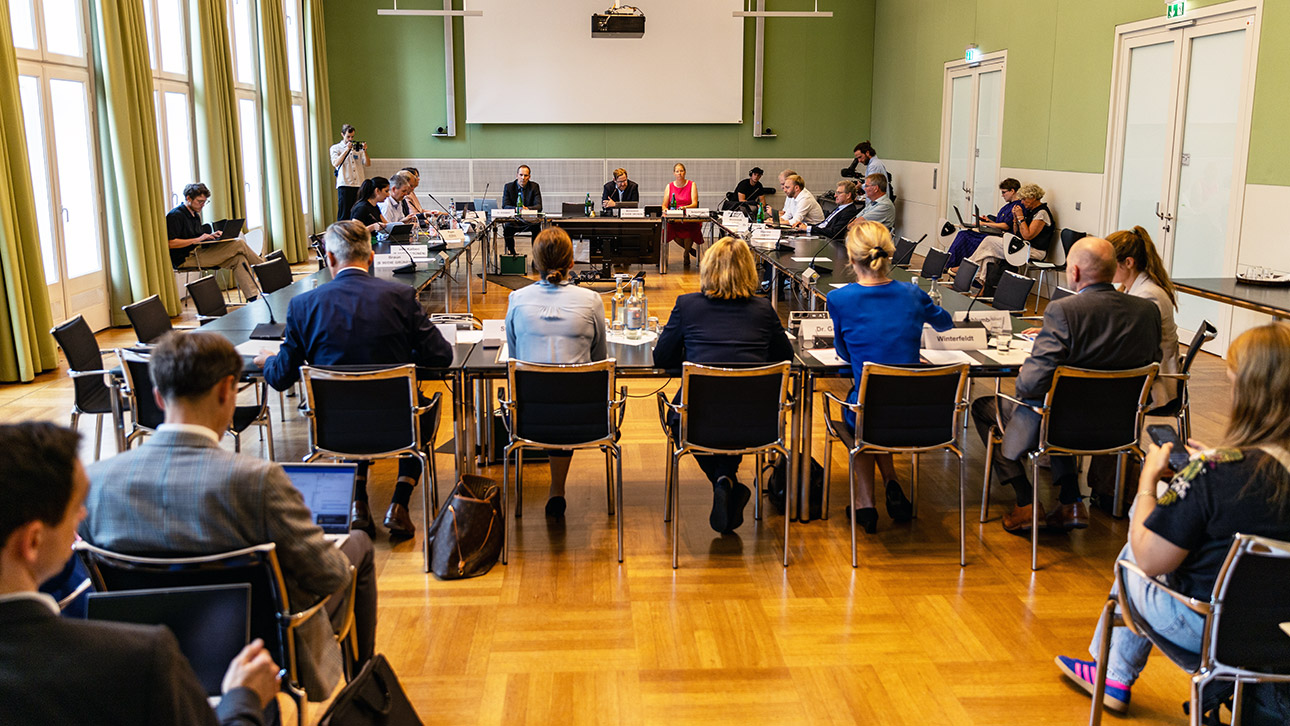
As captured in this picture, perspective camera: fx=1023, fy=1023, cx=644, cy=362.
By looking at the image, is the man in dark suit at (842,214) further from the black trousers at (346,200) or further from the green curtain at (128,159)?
Answer: the green curtain at (128,159)

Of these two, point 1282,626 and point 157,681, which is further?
point 1282,626

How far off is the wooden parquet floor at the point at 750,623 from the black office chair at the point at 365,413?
1.54 feet

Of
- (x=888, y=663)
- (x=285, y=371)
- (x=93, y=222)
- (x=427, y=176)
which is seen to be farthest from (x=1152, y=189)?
(x=427, y=176)

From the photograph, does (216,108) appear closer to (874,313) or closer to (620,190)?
(620,190)

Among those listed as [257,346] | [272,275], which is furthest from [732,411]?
[272,275]

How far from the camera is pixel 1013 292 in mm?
6016

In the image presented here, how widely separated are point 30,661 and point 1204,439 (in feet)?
18.7

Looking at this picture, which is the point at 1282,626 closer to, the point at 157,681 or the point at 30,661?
the point at 157,681

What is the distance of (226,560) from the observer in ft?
6.79

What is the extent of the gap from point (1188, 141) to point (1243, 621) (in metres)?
6.99

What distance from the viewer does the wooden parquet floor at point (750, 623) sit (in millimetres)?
2951

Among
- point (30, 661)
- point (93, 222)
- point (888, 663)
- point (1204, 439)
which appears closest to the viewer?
point (30, 661)

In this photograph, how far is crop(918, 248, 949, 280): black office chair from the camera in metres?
7.47

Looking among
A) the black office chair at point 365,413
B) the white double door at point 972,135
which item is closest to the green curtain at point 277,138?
the white double door at point 972,135
